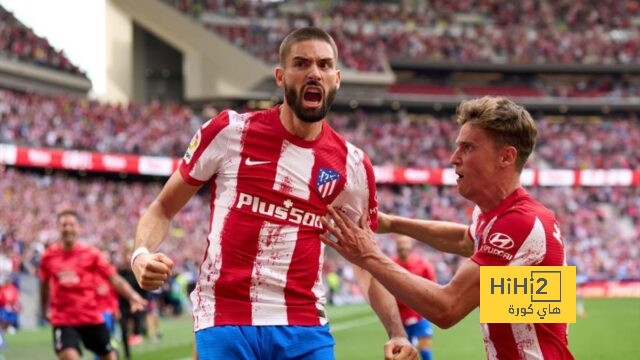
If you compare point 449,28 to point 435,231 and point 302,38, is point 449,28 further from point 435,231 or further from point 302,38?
point 302,38

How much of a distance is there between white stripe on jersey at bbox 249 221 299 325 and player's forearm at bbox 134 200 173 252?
0.58 meters

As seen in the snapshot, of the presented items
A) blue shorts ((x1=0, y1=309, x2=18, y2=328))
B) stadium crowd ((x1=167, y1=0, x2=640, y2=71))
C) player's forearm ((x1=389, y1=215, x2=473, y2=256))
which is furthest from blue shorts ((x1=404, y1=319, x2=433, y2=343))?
stadium crowd ((x1=167, y1=0, x2=640, y2=71))

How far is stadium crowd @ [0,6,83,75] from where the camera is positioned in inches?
1818

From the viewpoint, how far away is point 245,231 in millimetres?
5074

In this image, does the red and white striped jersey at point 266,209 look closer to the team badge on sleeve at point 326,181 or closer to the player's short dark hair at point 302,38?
the team badge on sleeve at point 326,181

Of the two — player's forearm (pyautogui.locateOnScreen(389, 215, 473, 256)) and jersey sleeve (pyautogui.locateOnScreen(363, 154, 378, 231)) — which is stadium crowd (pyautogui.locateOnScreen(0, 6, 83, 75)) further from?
jersey sleeve (pyautogui.locateOnScreen(363, 154, 378, 231))

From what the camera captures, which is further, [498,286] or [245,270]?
[245,270]

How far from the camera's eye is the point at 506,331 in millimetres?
4344

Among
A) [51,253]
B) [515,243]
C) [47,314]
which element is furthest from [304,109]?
[47,314]

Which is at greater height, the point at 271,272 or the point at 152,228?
the point at 152,228

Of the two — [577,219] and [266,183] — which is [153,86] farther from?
[266,183]

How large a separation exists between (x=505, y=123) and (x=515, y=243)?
56cm

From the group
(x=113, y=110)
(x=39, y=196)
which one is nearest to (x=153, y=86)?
(x=113, y=110)

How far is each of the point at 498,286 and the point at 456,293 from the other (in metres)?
0.19
